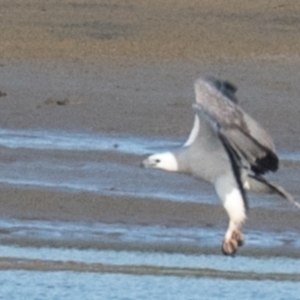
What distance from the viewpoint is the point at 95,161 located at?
512 inches

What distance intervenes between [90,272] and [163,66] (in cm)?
765

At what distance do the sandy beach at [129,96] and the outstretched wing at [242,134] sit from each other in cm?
224

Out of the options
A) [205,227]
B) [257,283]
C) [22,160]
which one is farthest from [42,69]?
[257,283]

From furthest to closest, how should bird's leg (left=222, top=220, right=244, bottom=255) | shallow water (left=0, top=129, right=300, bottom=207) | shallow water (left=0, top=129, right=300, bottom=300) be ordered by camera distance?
1. shallow water (left=0, top=129, right=300, bottom=207)
2. shallow water (left=0, top=129, right=300, bottom=300)
3. bird's leg (left=222, top=220, right=244, bottom=255)

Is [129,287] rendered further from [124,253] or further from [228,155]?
[228,155]

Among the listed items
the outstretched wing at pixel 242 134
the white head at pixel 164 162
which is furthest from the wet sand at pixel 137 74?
the outstretched wing at pixel 242 134

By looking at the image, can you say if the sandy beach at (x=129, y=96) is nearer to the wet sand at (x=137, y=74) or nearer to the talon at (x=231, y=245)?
the wet sand at (x=137, y=74)

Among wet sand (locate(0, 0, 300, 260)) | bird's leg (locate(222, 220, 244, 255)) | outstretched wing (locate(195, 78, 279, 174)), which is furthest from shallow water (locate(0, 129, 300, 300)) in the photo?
outstretched wing (locate(195, 78, 279, 174))

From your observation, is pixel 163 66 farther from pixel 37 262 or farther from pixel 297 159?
pixel 37 262

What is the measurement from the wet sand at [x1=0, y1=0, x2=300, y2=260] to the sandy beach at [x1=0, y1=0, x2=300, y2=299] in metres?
0.01

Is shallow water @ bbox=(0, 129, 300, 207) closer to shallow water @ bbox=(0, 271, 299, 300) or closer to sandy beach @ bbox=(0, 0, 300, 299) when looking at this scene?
sandy beach @ bbox=(0, 0, 300, 299)

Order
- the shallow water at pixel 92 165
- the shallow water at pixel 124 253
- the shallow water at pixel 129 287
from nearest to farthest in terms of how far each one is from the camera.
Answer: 1. the shallow water at pixel 129 287
2. the shallow water at pixel 124 253
3. the shallow water at pixel 92 165

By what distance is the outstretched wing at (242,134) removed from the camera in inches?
325

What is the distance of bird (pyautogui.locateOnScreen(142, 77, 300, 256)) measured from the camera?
27.2 feet
